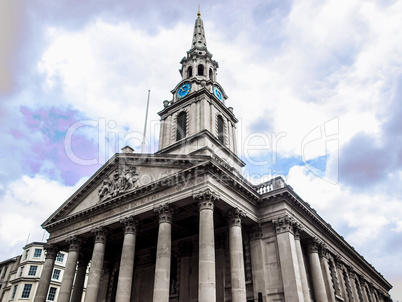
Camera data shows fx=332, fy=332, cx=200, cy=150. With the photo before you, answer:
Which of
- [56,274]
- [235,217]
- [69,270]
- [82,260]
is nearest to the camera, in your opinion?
[235,217]

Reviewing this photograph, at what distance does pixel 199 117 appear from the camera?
35.4 meters

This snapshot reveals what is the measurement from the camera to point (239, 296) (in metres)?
19.3

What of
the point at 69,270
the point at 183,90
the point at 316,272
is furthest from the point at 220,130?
the point at 69,270

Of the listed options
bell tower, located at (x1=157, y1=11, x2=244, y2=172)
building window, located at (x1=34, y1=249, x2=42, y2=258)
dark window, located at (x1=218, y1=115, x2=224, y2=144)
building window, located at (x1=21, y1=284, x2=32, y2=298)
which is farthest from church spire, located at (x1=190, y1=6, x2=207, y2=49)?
building window, located at (x1=21, y1=284, x2=32, y2=298)

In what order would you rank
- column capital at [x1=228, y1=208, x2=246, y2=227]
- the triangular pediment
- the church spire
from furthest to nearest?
the church spire → the triangular pediment → column capital at [x1=228, y1=208, x2=246, y2=227]

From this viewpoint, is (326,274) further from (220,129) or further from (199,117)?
(199,117)

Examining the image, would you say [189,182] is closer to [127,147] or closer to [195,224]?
[195,224]

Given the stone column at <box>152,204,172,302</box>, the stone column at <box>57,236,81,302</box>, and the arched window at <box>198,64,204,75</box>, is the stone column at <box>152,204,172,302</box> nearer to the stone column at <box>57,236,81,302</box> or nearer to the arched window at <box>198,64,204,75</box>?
the stone column at <box>57,236,81,302</box>

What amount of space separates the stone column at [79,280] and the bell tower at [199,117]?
13.1 metres

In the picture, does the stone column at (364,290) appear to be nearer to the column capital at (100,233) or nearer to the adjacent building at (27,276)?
the column capital at (100,233)

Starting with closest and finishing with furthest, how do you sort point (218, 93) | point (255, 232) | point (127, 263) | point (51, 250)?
point (127, 263)
point (255, 232)
point (51, 250)
point (218, 93)

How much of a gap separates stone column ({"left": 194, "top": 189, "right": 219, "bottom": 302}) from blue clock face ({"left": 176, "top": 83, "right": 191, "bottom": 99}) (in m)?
20.6

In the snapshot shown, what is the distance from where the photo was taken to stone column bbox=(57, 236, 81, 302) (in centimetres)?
2414

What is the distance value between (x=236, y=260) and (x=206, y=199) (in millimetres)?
4157
